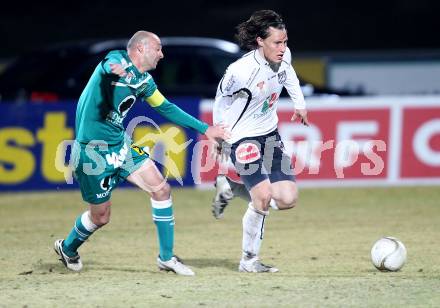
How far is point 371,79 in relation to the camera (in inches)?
827

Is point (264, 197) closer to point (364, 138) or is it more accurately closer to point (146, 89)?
point (146, 89)

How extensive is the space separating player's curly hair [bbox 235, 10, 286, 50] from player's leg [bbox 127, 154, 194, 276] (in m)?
1.43

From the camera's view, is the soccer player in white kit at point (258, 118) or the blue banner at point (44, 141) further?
the blue banner at point (44, 141)

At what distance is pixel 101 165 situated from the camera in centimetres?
994

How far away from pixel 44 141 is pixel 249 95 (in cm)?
653

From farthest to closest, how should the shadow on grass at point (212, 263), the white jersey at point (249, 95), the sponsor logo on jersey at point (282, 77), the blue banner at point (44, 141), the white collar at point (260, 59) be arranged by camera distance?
the blue banner at point (44, 141)
the shadow on grass at point (212, 263)
the sponsor logo on jersey at point (282, 77)
the white collar at point (260, 59)
the white jersey at point (249, 95)

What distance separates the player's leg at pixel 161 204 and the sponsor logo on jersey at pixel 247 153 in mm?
713

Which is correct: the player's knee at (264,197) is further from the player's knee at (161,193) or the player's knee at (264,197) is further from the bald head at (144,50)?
the bald head at (144,50)

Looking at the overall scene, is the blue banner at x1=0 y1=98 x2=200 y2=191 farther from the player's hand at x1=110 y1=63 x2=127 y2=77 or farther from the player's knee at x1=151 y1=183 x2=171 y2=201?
the player's hand at x1=110 y1=63 x2=127 y2=77

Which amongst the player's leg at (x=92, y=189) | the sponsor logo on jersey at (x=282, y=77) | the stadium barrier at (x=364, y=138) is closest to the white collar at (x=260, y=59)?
the sponsor logo on jersey at (x=282, y=77)

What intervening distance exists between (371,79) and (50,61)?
6193 millimetres

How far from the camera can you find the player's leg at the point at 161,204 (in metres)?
9.97

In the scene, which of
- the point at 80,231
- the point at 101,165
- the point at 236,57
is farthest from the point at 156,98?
the point at 236,57

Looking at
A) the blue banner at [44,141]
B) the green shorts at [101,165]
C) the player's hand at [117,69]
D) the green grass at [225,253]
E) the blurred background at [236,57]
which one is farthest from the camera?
the blurred background at [236,57]
